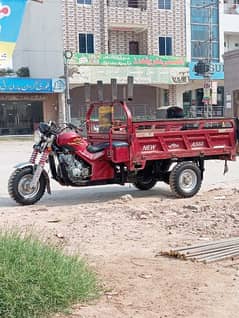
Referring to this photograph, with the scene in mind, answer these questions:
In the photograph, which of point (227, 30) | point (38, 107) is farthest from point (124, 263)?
point (227, 30)

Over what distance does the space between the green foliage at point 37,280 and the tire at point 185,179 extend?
5776mm

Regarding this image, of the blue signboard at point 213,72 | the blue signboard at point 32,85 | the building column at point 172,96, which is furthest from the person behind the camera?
the building column at point 172,96

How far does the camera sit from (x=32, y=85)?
142 feet

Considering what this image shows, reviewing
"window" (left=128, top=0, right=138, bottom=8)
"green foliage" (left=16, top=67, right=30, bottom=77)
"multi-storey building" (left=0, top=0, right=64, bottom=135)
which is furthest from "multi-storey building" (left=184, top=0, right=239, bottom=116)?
"green foliage" (left=16, top=67, right=30, bottom=77)

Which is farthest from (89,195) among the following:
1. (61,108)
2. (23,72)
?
(23,72)

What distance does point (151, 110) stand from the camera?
49594mm

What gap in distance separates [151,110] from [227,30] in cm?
1085

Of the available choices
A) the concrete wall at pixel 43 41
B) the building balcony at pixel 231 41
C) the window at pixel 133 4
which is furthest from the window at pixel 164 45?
the concrete wall at pixel 43 41

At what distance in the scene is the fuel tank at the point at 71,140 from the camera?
1001 cm

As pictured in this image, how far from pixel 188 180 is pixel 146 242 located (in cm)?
403

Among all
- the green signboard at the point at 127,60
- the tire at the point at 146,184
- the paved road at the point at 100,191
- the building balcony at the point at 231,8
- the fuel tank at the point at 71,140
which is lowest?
the paved road at the point at 100,191

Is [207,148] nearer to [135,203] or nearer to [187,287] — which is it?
[135,203]

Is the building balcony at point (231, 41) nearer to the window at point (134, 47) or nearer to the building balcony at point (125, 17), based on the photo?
the window at point (134, 47)

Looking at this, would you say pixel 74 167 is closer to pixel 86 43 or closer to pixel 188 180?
pixel 188 180
